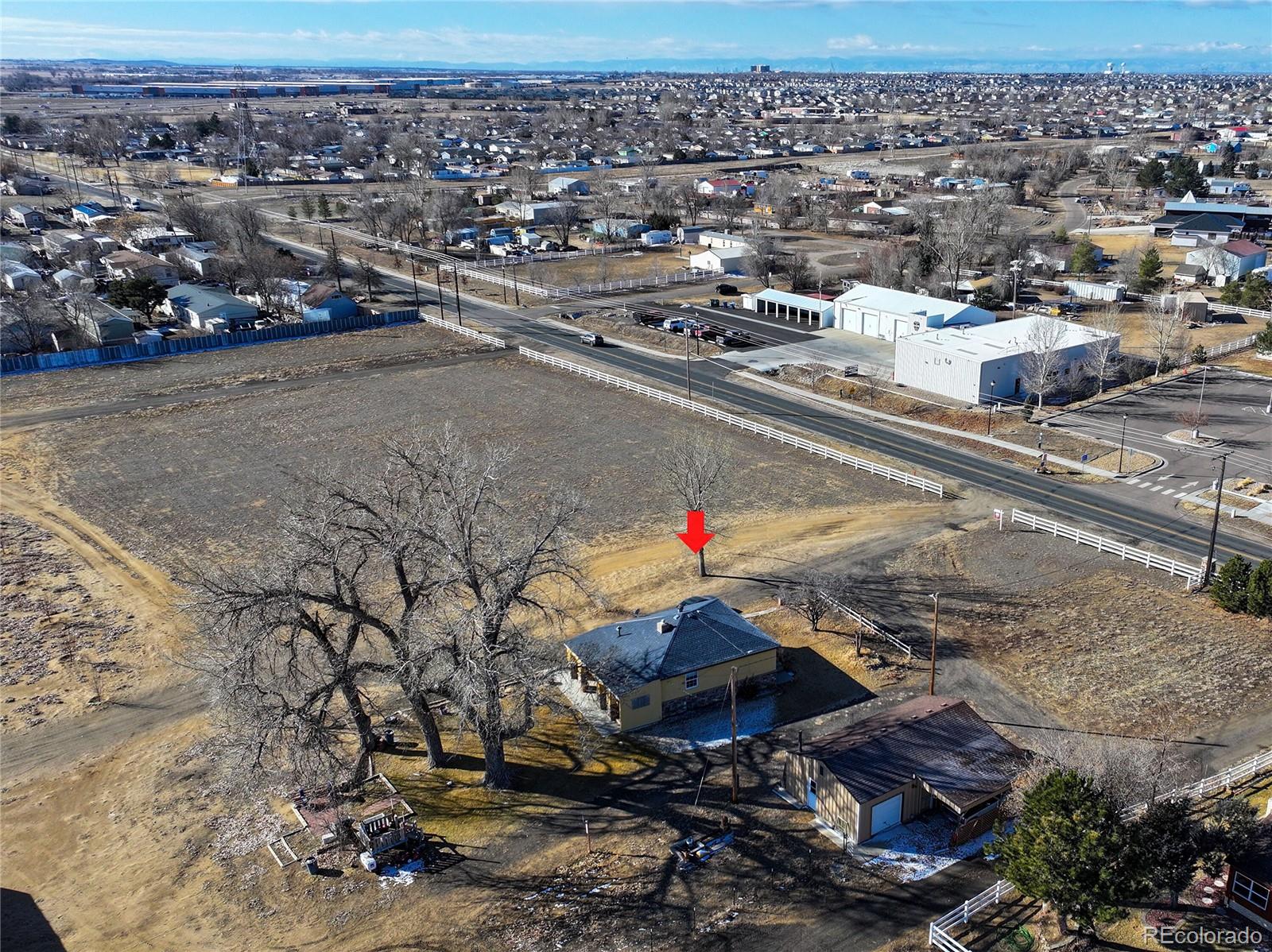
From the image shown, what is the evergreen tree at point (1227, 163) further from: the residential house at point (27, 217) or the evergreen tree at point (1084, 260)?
the residential house at point (27, 217)

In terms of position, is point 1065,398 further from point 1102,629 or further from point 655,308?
point 655,308

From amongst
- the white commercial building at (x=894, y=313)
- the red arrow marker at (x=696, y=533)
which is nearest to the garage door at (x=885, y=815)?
the red arrow marker at (x=696, y=533)

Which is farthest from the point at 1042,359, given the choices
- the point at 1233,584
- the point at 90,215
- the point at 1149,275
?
the point at 90,215

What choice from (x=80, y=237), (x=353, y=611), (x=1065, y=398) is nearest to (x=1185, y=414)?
(x=1065, y=398)

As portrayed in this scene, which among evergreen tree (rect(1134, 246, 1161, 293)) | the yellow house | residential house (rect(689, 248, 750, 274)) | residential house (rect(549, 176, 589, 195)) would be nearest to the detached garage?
the yellow house

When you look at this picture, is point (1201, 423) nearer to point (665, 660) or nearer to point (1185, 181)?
point (665, 660)

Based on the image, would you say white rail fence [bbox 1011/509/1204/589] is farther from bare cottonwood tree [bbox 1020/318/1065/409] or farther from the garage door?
the garage door
